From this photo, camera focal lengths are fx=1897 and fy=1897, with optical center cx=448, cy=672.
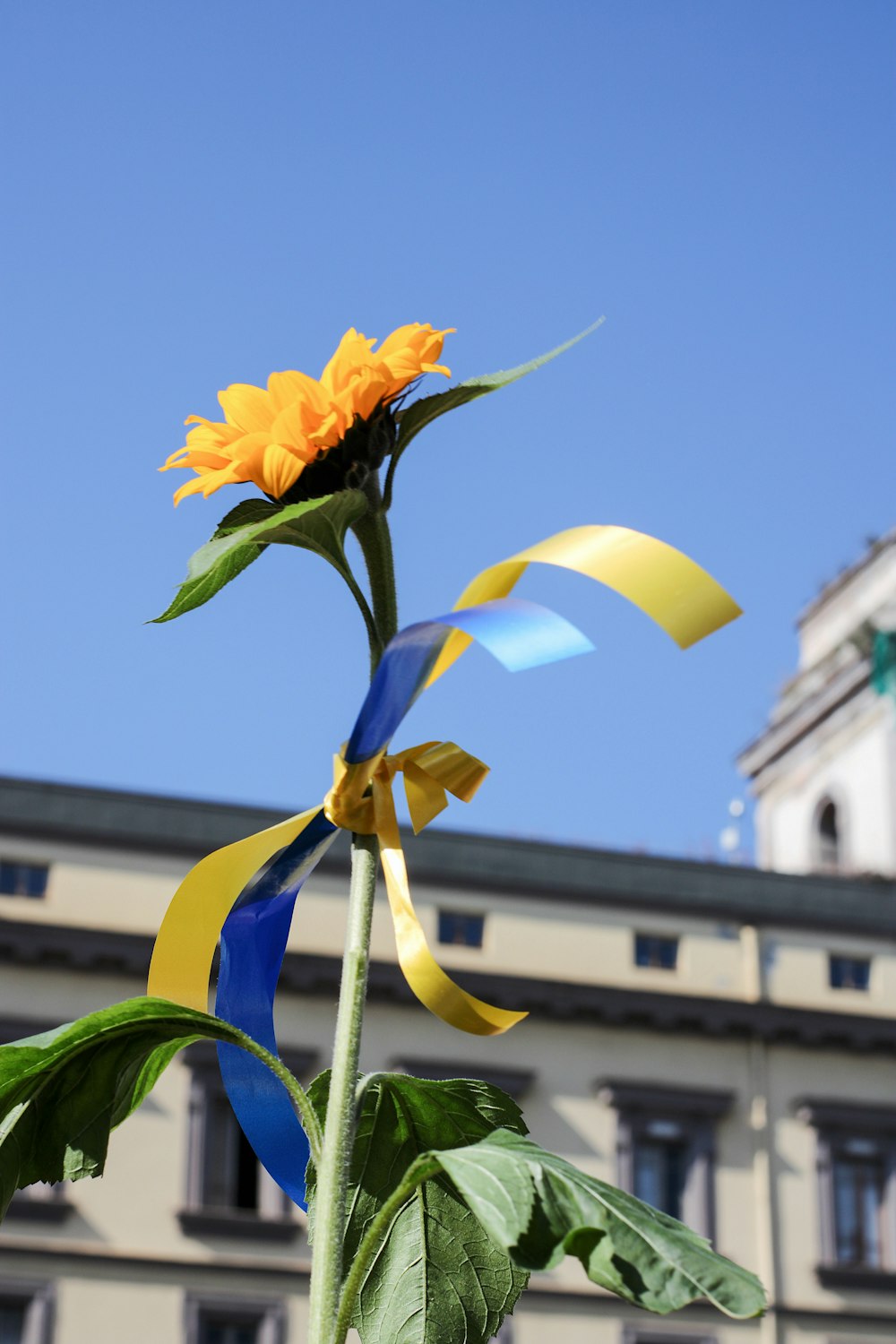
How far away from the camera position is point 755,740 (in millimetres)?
35250

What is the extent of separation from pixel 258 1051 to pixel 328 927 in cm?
2075

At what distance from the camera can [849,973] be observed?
24.7 meters

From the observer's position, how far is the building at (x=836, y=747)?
31.1 metres

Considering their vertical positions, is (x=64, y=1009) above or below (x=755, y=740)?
below

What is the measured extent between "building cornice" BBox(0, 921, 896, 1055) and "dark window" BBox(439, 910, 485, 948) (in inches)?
21.8

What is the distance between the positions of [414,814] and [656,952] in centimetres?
2232

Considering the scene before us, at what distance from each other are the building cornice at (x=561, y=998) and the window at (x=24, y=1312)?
3.41m

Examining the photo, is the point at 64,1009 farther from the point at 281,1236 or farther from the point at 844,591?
the point at 844,591

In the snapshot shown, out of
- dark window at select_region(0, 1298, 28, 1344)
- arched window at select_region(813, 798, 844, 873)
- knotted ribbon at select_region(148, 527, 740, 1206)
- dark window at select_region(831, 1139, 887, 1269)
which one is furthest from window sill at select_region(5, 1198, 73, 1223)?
knotted ribbon at select_region(148, 527, 740, 1206)

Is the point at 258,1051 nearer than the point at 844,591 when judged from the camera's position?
Yes

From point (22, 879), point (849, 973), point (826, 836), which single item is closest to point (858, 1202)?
point (849, 973)

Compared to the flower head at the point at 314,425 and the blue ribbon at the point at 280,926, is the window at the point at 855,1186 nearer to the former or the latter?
the blue ribbon at the point at 280,926

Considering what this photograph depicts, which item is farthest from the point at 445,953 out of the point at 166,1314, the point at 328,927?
the point at 166,1314

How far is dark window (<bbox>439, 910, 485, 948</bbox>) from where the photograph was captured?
23.0 m
